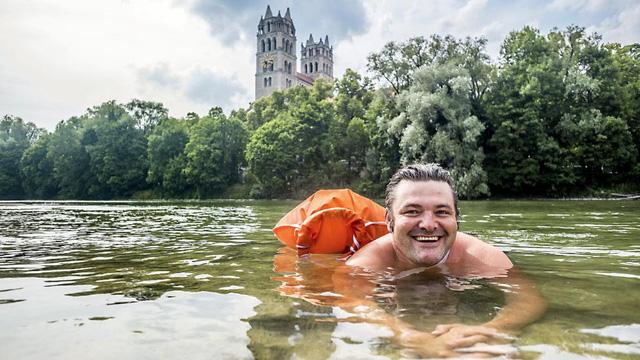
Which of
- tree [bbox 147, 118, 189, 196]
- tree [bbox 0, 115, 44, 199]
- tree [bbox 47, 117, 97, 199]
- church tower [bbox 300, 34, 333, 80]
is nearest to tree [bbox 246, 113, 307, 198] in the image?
tree [bbox 147, 118, 189, 196]

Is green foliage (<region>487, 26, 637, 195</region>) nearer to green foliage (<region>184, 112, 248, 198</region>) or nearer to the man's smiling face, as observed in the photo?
green foliage (<region>184, 112, 248, 198</region>)

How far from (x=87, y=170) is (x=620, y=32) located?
67.9 m

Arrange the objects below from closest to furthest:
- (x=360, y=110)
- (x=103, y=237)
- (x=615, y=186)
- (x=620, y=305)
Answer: (x=620, y=305)
(x=103, y=237)
(x=615, y=186)
(x=360, y=110)

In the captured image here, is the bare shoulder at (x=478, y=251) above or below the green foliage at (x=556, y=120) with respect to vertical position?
below

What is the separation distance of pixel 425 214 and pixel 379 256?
863mm

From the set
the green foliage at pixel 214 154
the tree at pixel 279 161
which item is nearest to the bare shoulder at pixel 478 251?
the tree at pixel 279 161

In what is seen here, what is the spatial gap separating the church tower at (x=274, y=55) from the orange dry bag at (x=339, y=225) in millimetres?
108186

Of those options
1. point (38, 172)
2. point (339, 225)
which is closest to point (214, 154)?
point (38, 172)

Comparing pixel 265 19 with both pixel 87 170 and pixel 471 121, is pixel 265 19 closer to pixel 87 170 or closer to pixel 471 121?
pixel 87 170

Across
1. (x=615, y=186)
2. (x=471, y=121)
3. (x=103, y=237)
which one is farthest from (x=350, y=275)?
(x=615, y=186)

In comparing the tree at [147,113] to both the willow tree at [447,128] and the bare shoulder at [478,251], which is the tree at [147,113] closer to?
the willow tree at [447,128]

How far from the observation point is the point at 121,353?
90.0 inches

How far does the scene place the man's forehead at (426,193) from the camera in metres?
3.78

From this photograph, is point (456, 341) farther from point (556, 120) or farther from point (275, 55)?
point (275, 55)
